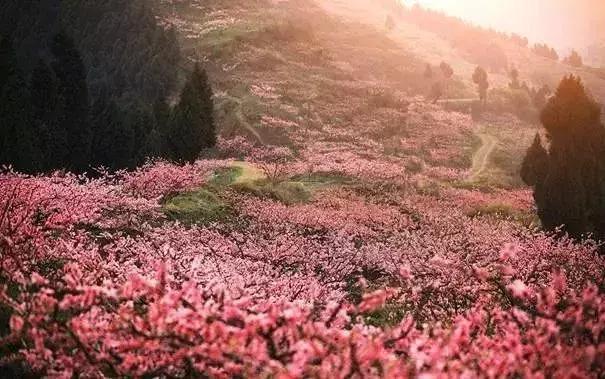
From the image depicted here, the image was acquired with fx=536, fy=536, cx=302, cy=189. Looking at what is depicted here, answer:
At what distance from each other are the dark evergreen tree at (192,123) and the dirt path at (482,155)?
75.5 feet

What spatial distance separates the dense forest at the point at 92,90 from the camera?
3409 cm

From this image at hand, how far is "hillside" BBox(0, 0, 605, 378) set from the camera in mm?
6422

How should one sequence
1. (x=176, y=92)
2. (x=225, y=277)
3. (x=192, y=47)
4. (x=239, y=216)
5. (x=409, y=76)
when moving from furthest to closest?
(x=409, y=76), (x=192, y=47), (x=176, y=92), (x=239, y=216), (x=225, y=277)

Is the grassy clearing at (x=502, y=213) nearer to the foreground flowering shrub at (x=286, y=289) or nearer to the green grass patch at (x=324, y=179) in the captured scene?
the foreground flowering shrub at (x=286, y=289)

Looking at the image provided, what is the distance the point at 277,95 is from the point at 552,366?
6260cm

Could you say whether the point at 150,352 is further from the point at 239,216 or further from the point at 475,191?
the point at 475,191

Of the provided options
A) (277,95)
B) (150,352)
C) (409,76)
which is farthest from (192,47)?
(150,352)

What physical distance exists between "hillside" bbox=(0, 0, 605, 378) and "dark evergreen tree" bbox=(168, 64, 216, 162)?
0.66 meters

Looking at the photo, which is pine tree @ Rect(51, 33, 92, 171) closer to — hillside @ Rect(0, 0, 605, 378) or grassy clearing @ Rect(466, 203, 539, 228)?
hillside @ Rect(0, 0, 605, 378)

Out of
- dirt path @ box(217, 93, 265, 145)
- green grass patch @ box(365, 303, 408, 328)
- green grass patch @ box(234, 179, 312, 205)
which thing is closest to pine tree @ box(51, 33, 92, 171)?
green grass patch @ box(234, 179, 312, 205)

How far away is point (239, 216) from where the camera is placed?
2491 centimetres

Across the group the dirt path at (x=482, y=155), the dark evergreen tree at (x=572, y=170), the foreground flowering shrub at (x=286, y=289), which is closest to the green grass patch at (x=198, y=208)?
the foreground flowering shrub at (x=286, y=289)

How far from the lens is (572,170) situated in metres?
25.4

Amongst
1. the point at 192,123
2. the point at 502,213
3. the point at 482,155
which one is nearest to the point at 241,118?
the point at 192,123
